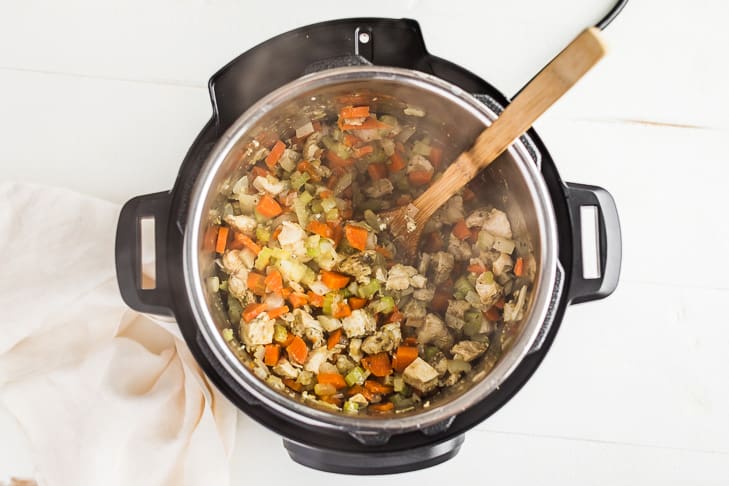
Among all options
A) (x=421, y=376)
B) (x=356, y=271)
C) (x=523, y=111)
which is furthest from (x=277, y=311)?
(x=523, y=111)

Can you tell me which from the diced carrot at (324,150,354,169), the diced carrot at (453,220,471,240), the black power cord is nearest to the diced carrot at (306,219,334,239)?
the diced carrot at (324,150,354,169)

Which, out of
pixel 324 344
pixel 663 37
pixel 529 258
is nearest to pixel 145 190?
pixel 324 344

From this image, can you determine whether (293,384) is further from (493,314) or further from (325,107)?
(325,107)

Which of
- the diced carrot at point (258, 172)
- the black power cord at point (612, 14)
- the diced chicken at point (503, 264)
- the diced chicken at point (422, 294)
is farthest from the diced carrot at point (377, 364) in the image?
the black power cord at point (612, 14)

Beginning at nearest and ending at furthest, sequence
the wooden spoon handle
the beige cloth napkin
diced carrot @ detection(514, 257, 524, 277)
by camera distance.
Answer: the wooden spoon handle
diced carrot @ detection(514, 257, 524, 277)
the beige cloth napkin

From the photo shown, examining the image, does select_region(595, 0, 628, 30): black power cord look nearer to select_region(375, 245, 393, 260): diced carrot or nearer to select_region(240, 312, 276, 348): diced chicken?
select_region(375, 245, 393, 260): diced carrot

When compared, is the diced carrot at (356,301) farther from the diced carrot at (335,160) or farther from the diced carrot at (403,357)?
the diced carrot at (335,160)
